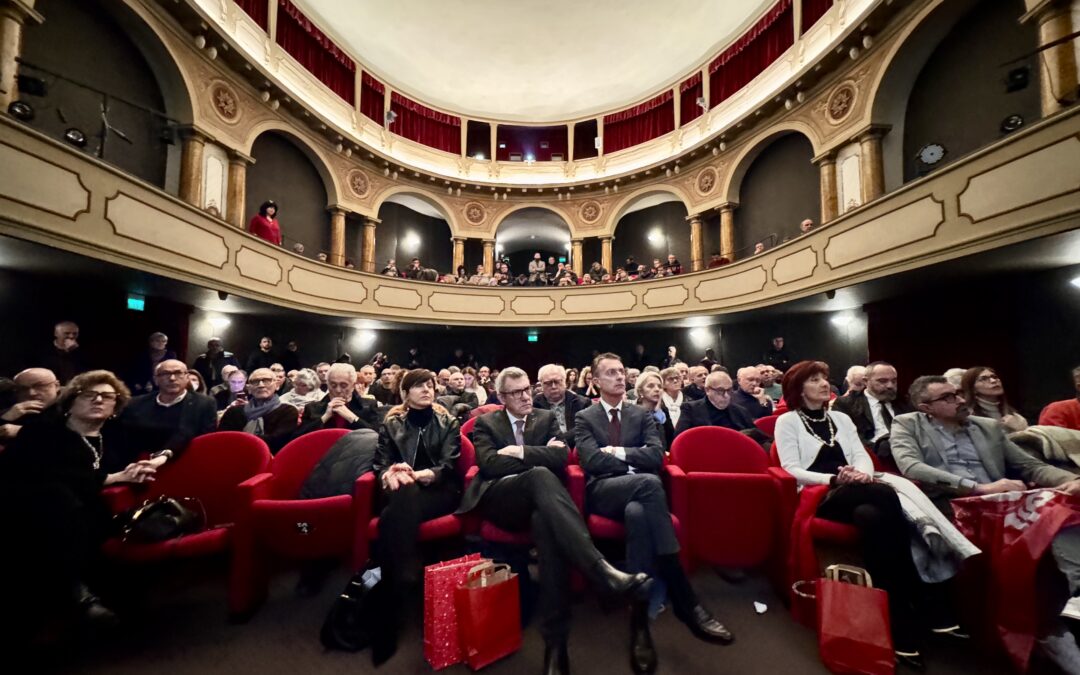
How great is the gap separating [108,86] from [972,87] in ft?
35.7

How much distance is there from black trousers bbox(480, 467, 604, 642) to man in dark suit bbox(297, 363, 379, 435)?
1.27 m

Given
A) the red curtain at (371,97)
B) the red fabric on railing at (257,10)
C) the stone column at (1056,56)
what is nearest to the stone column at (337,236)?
the red curtain at (371,97)

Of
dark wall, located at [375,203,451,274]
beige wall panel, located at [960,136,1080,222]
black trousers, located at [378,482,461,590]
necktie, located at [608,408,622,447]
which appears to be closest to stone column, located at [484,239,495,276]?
dark wall, located at [375,203,451,274]

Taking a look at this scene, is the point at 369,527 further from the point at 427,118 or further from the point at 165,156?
the point at 427,118

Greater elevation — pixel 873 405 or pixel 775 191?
pixel 775 191

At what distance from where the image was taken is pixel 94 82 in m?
5.31

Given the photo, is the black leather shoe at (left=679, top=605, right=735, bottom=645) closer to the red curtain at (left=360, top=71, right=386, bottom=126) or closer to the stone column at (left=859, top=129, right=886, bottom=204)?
the stone column at (left=859, top=129, right=886, bottom=204)

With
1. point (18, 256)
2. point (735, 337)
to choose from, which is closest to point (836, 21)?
point (735, 337)

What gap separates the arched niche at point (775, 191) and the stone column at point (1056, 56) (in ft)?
10.8

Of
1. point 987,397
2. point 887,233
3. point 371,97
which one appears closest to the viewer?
point 987,397

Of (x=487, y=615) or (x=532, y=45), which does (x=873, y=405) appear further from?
(x=532, y=45)

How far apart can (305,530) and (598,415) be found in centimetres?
148

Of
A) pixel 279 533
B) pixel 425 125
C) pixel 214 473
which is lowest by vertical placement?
pixel 279 533

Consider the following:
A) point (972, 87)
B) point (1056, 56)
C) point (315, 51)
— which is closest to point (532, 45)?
point (315, 51)
